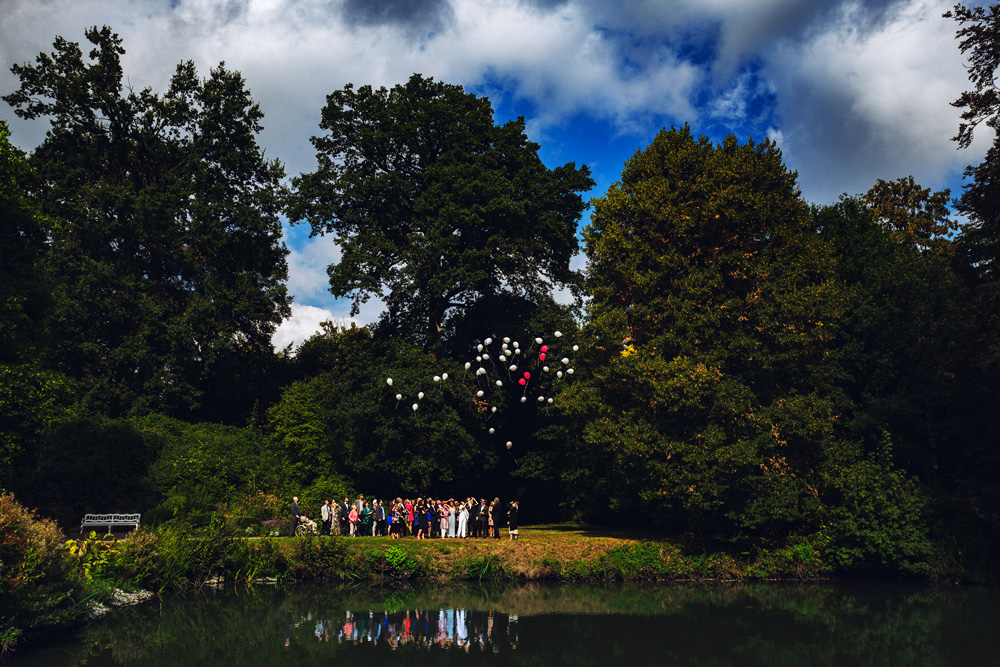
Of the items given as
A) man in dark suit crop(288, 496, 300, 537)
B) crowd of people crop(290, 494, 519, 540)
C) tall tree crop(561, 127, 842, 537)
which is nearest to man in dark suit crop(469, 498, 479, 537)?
crowd of people crop(290, 494, 519, 540)

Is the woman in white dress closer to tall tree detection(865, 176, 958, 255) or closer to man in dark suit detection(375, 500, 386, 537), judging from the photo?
man in dark suit detection(375, 500, 386, 537)

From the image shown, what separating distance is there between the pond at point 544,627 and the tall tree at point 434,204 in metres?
15.3

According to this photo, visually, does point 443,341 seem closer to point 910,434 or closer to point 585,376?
point 585,376

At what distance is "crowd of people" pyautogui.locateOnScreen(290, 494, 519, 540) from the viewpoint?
94.1 feet

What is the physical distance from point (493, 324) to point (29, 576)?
79.3 ft

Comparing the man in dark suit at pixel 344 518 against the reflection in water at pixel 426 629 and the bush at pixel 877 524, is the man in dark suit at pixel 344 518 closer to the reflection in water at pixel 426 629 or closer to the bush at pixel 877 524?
the reflection in water at pixel 426 629

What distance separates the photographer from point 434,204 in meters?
34.2

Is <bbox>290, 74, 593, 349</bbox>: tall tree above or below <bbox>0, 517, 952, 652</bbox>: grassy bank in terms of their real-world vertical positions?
above

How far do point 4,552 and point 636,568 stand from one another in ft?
61.6

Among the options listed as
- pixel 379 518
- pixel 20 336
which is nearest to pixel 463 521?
pixel 379 518

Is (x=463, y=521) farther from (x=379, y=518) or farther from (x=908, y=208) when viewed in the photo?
(x=908, y=208)

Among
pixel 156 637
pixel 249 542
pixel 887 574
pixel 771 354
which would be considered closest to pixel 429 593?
pixel 249 542

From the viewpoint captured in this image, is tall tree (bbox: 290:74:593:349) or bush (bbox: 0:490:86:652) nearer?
bush (bbox: 0:490:86:652)

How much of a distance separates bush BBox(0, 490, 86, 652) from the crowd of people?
12407 mm
